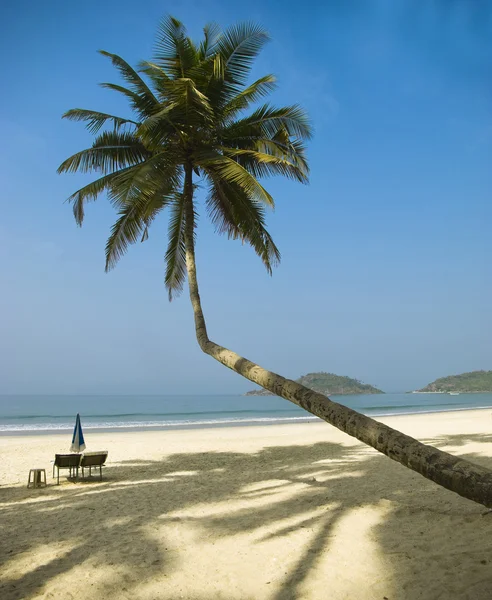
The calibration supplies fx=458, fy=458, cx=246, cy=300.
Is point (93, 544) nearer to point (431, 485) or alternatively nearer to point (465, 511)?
point (465, 511)

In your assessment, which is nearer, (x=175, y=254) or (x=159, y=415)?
(x=175, y=254)

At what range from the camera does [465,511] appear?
5.98 m

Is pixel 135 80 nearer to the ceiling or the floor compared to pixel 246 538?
nearer to the ceiling

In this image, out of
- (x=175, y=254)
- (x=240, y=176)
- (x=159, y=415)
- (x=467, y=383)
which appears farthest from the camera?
(x=467, y=383)

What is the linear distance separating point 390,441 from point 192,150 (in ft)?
21.9

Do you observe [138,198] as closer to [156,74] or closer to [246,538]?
[156,74]

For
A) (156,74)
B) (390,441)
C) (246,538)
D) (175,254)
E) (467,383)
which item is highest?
(156,74)

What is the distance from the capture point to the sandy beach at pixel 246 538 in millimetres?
4031

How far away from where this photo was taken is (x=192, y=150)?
28.1ft

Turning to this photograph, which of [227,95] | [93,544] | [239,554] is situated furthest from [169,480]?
[227,95]

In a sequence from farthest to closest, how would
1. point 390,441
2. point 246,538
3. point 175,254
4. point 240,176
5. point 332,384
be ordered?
point 332,384, point 175,254, point 240,176, point 246,538, point 390,441

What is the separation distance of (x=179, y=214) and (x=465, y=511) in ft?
26.2

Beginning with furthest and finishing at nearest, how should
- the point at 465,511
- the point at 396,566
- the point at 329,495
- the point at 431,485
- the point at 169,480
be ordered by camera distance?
the point at 169,480, the point at 431,485, the point at 329,495, the point at 465,511, the point at 396,566

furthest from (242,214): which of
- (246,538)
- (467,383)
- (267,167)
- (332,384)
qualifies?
(467,383)
